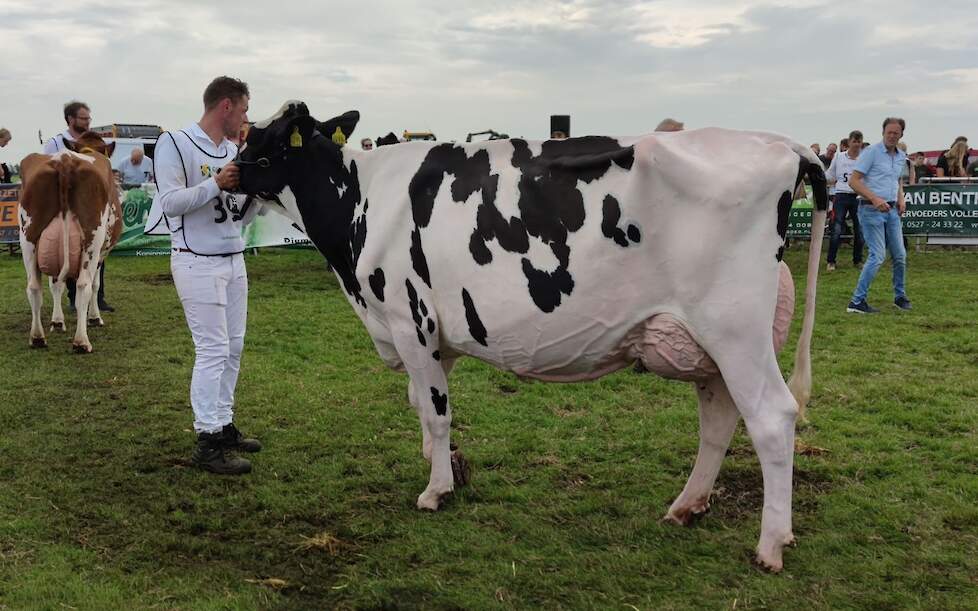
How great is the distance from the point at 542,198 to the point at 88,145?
287 inches

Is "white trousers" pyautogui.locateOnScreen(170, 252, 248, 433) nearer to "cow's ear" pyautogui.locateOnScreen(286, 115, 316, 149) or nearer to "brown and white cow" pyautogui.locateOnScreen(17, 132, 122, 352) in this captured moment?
"cow's ear" pyautogui.locateOnScreen(286, 115, 316, 149)

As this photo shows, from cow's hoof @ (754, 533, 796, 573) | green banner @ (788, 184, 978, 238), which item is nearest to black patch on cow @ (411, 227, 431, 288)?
cow's hoof @ (754, 533, 796, 573)

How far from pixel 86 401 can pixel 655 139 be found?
16.9 feet

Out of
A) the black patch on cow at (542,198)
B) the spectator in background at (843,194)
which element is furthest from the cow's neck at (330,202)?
the spectator in background at (843,194)

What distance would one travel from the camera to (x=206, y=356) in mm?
5320

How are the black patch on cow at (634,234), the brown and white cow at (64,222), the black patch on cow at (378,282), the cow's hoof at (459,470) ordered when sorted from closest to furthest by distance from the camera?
the black patch on cow at (634,234), the black patch on cow at (378,282), the cow's hoof at (459,470), the brown and white cow at (64,222)

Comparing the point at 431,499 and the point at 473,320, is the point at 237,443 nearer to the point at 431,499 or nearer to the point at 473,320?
the point at 431,499

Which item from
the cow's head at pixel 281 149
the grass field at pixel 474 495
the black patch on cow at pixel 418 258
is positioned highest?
the cow's head at pixel 281 149

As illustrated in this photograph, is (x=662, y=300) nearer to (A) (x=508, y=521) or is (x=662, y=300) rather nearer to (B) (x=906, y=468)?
(A) (x=508, y=521)

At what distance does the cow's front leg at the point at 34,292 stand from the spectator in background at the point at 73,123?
41.7 inches

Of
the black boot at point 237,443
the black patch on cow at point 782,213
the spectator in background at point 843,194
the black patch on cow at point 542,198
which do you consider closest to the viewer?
the black patch on cow at point 782,213

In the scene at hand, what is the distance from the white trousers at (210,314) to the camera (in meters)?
5.20

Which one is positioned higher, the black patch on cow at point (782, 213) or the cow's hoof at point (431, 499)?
the black patch on cow at point (782, 213)

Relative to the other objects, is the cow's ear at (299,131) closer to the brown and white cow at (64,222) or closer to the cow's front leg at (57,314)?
the brown and white cow at (64,222)
